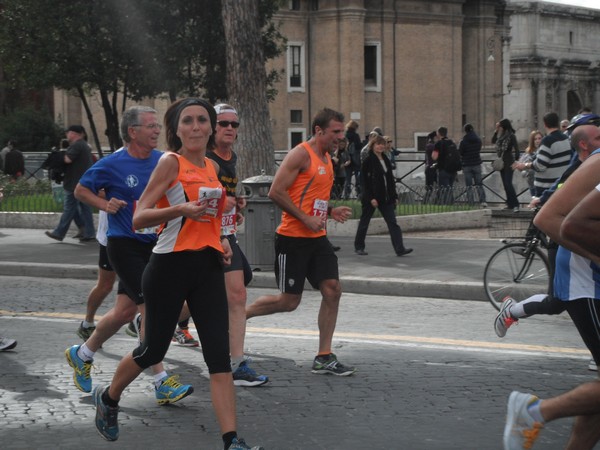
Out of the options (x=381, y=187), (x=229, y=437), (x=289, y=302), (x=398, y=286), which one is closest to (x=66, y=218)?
(x=381, y=187)

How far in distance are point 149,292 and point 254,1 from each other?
13073 millimetres

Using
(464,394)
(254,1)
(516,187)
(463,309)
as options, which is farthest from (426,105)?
(464,394)

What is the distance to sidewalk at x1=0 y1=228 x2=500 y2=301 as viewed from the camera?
498 inches

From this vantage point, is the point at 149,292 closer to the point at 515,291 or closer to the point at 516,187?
the point at 515,291

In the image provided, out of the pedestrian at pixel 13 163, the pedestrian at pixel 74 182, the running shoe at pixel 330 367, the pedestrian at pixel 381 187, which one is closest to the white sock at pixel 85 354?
the running shoe at pixel 330 367

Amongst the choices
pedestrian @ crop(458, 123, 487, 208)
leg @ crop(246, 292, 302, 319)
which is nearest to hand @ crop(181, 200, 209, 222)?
leg @ crop(246, 292, 302, 319)

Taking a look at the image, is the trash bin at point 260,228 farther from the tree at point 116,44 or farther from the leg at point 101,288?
the tree at point 116,44

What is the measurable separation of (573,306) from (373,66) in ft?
171

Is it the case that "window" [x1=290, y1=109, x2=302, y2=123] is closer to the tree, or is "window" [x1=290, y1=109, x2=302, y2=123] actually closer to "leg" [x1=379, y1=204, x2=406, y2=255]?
the tree

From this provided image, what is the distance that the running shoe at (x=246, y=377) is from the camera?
301 inches

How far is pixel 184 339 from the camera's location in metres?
9.20

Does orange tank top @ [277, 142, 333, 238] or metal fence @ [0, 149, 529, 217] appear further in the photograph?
metal fence @ [0, 149, 529, 217]

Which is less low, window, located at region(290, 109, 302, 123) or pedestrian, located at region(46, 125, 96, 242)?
window, located at region(290, 109, 302, 123)

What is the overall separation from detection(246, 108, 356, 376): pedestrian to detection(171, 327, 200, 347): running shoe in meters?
1.20
